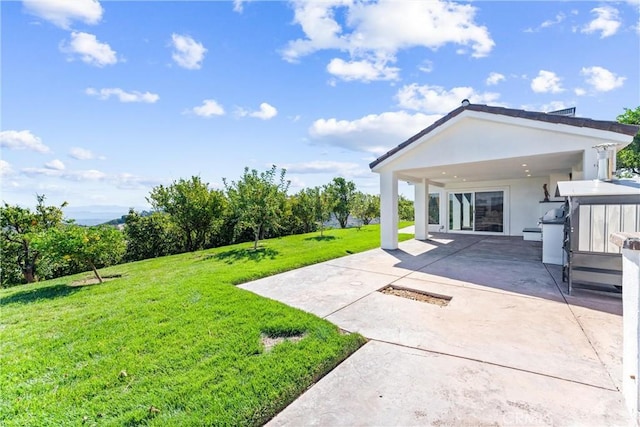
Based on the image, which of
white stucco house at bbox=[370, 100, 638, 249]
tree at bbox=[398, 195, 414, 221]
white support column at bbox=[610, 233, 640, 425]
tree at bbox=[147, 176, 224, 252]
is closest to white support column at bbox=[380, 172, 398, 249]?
white stucco house at bbox=[370, 100, 638, 249]

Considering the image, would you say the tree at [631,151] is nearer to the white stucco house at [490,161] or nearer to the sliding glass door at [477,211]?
the white stucco house at [490,161]

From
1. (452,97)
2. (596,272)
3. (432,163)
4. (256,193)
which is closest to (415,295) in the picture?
(596,272)

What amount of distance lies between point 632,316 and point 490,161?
829 centimetres

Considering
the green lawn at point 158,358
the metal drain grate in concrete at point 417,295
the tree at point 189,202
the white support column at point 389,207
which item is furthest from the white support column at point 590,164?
the tree at point 189,202

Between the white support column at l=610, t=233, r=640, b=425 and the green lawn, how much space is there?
2.68 m

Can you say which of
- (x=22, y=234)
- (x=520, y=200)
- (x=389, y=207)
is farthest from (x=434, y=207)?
(x=22, y=234)

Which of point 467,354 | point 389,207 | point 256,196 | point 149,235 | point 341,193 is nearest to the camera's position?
point 467,354

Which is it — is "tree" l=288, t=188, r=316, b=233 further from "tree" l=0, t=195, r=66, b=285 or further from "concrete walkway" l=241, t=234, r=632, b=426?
"tree" l=0, t=195, r=66, b=285

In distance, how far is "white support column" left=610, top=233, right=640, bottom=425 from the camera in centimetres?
219

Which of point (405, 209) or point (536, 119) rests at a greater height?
point (536, 119)

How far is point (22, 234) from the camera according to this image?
11.9 meters

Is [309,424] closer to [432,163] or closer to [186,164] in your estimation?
[432,163]

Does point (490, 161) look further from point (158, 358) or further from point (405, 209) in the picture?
point (405, 209)

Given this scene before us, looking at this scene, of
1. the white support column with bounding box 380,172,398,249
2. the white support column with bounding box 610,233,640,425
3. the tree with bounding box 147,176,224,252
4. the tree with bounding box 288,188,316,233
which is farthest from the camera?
the tree with bounding box 288,188,316,233
